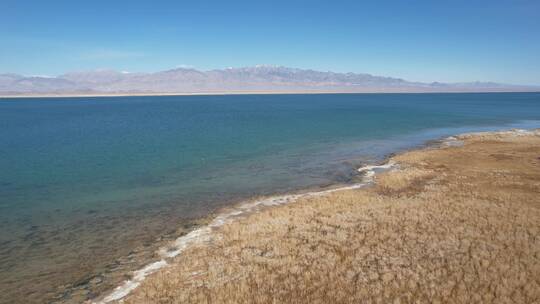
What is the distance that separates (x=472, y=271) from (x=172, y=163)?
97.7 ft

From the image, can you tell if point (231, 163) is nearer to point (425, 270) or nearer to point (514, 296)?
point (425, 270)

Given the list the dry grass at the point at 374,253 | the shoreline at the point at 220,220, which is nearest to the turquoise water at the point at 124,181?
the shoreline at the point at 220,220

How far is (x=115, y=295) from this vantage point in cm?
1286

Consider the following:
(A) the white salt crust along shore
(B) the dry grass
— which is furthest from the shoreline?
(B) the dry grass

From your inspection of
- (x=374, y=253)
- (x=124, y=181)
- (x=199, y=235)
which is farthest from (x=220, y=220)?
(x=124, y=181)

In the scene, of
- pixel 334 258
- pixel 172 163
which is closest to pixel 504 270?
pixel 334 258

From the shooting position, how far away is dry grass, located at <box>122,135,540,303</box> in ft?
39.7

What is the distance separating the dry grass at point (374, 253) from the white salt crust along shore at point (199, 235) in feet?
2.04

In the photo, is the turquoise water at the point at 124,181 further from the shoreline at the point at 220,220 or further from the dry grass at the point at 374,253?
the dry grass at the point at 374,253

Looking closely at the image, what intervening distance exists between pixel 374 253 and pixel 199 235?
8457 millimetres

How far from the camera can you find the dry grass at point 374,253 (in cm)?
1209

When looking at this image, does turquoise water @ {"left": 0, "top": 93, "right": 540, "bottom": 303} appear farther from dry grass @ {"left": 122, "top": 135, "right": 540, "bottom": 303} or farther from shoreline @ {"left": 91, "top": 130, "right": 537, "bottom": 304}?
dry grass @ {"left": 122, "top": 135, "right": 540, "bottom": 303}

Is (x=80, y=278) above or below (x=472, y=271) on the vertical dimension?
below

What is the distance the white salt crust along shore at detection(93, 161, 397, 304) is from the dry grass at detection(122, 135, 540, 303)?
621 mm
